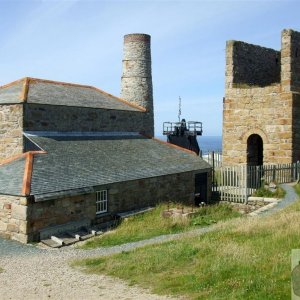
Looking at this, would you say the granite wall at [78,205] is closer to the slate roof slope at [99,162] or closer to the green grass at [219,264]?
the slate roof slope at [99,162]

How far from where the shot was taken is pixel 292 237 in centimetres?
1103

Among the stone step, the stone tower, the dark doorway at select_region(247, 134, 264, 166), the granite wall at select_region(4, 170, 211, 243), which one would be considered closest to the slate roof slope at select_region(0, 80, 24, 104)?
the granite wall at select_region(4, 170, 211, 243)

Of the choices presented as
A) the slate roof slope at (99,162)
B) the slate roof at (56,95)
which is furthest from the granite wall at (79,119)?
the slate roof slope at (99,162)

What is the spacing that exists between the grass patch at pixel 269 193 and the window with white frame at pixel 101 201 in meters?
9.01

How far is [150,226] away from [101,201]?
2291mm

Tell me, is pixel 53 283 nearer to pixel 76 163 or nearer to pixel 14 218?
pixel 14 218

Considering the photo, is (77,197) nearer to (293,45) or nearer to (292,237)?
(292,237)

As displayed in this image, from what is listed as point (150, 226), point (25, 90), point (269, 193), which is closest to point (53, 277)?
point (150, 226)

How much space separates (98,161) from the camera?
62.8 ft

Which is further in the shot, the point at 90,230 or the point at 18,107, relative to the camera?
the point at 18,107

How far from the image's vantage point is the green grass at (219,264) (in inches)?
320

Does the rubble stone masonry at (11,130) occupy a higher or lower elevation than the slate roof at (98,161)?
higher

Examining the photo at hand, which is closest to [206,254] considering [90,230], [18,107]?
[90,230]

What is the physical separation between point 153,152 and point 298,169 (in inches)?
344
